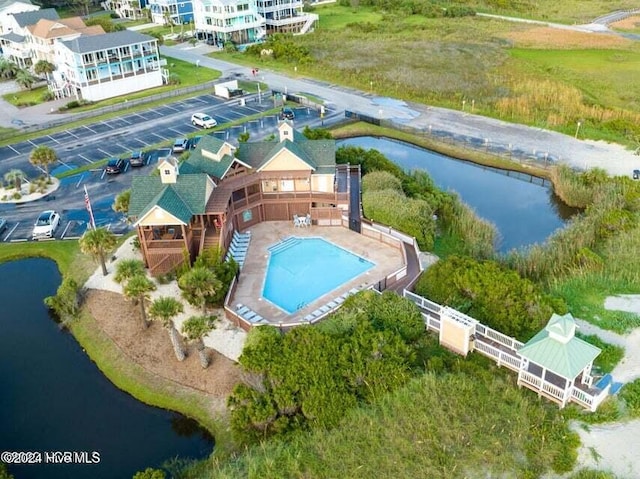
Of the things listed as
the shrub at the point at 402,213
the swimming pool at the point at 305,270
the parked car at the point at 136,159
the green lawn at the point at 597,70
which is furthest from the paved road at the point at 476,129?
the swimming pool at the point at 305,270

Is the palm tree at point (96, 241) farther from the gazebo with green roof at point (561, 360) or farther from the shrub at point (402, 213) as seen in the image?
the gazebo with green roof at point (561, 360)

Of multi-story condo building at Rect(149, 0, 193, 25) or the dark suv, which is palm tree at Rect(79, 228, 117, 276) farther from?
multi-story condo building at Rect(149, 0, 193, 25)

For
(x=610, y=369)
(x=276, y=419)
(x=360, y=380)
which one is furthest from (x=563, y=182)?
(x=276, y=419)

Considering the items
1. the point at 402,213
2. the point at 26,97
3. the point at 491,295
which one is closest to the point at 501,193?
the point at 402,213

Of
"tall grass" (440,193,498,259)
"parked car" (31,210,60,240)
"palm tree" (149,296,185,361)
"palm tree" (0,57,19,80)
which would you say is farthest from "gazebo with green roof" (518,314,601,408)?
"palm tree" (0,57,19,80)

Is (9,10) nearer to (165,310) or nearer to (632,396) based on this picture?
(165,310)

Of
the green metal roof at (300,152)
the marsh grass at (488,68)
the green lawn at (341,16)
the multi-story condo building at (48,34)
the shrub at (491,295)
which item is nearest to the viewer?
the shrub at (491,295)

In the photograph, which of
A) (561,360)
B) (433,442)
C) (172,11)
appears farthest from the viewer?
(172,11)
